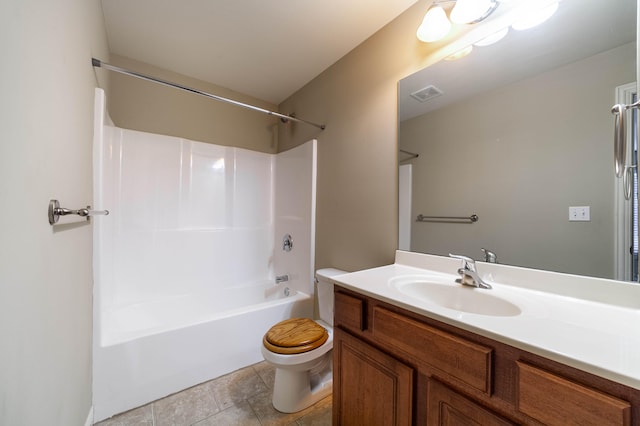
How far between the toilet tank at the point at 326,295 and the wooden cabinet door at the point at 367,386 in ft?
1.97

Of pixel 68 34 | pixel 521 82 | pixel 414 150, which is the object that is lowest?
pixel 414 150

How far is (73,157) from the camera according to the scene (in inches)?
39.2

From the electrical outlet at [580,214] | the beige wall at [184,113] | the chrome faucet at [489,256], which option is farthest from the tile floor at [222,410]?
the beige wall at [184,113]

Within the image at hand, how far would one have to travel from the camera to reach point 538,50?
100 centimetres

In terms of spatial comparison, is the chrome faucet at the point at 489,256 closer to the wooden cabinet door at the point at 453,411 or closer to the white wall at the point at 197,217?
the wooden cabinet door at the point at 453,411

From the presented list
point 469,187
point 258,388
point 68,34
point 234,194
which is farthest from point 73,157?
point 469,187

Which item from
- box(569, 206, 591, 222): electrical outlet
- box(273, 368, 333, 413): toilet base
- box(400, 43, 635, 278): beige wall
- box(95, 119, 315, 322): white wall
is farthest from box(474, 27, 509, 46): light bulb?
box(273, 368, 333, 413): toilet base

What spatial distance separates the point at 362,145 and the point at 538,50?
0.94 metres

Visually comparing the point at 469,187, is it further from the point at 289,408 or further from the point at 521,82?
the point at 289,408

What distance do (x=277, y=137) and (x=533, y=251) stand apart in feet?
8.09

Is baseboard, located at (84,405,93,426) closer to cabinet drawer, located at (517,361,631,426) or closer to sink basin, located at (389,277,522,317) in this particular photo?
sink basin, located at (389,277,522,317)

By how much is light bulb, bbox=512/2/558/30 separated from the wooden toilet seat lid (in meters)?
1.80

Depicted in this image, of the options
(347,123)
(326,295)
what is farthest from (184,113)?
(326,295)

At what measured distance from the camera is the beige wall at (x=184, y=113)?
6.42 feet
